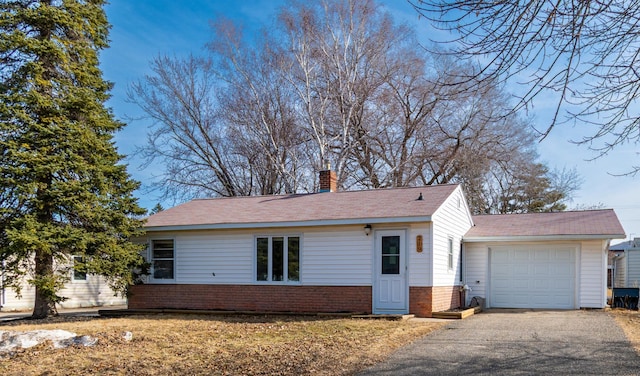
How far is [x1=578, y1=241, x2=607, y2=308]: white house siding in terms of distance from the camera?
1612cm

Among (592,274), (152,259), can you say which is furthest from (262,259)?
(592,274)

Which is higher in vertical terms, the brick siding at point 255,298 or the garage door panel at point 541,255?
the garage door panel at point 541,255

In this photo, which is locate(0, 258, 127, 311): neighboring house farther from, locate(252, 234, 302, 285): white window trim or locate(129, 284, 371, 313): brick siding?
locate(252, 234, 302, 285): white window trim

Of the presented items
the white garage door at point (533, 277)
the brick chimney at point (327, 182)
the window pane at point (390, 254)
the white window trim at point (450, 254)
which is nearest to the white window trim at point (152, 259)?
the brick chimney at point (327, 182)

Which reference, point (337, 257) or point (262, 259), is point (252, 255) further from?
point (337, 257)

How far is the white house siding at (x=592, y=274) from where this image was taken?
1612 cm

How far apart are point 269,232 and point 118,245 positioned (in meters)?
4.12

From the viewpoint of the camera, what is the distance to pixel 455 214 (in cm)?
1673

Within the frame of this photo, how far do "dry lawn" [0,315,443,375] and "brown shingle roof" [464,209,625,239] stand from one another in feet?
19.6

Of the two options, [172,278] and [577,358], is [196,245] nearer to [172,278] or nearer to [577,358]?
[172,278]

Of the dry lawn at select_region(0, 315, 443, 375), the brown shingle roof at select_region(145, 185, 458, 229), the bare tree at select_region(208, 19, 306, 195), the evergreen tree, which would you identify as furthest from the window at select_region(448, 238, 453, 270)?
the bare tree at select_region(208, 19, 306, 195)

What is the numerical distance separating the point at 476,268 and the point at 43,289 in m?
12.1

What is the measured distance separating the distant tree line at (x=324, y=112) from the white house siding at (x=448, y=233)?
939 centimetres

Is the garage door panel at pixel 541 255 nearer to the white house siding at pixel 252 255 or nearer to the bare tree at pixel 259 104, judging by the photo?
the white house siding at pixel 252 255
